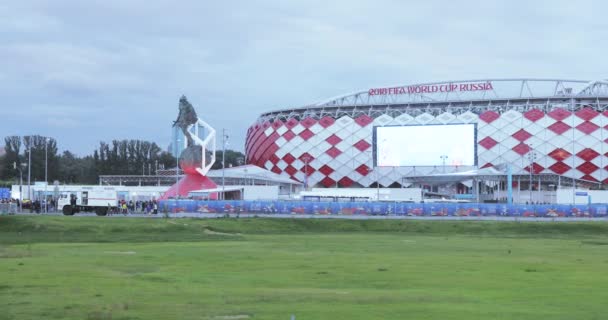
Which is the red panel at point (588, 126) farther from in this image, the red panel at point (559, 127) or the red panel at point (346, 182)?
the red panel at point (346, 182)

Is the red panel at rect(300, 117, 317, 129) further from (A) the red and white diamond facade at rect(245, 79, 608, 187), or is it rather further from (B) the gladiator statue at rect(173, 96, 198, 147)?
(B) the gladiator statue at rect(173, 96, 198, 147)

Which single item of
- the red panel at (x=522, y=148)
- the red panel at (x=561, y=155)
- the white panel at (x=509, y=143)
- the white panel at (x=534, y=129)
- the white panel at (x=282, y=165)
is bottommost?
the white panel at (x=282, y=165)

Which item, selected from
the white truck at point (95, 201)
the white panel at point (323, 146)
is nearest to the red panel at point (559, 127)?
the white panel at point (323, 146)

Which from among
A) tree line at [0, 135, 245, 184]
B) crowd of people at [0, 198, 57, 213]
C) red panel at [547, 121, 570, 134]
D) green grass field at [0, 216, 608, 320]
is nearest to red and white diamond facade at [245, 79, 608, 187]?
red panel at [547, 121, 570, 134]

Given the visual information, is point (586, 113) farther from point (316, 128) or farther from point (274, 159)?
point (274, 159)

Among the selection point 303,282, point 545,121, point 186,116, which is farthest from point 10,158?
point 303,282

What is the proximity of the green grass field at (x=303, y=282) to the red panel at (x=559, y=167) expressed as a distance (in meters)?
99.4

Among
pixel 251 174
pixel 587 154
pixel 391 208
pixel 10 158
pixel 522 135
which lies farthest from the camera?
pixel 10 158

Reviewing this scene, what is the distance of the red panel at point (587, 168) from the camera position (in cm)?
13675

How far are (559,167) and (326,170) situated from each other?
42455mm

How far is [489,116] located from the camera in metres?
144

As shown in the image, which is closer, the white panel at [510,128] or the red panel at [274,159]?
the white panel at [510,128]

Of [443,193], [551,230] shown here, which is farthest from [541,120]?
[551,230]

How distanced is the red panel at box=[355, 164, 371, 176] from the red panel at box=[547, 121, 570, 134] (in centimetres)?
3372
